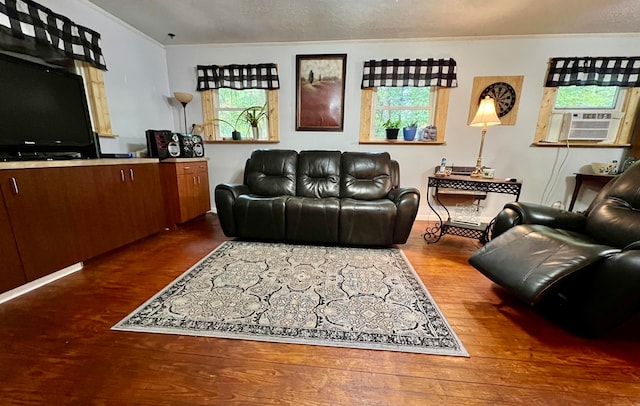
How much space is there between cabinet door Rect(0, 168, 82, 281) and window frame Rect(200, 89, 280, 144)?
1.95 meters

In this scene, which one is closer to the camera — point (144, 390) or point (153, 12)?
point (144, 390)

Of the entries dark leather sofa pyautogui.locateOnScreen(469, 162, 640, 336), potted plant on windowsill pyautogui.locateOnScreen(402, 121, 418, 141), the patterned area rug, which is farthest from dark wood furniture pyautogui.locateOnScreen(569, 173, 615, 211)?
the patterned area rug

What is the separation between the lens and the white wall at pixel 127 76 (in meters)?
2.39

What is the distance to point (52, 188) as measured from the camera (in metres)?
1.67

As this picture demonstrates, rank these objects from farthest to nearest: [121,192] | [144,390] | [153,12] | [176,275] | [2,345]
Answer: [153,12] → [121,192] → [176,275] → [2,345] → [144,390]

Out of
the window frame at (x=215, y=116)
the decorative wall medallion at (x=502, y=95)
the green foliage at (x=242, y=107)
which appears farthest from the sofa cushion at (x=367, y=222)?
the decorative wall medallion at (x=502, y=95)

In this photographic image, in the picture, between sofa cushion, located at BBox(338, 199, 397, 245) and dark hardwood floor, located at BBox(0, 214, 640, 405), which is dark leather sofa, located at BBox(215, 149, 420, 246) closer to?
sofa cushion, located at BBox(338, 199, 397, 245)

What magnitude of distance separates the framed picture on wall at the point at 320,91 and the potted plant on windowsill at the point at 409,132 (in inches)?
33.2

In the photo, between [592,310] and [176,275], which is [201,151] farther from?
[592,310]

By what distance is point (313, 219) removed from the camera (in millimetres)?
2359

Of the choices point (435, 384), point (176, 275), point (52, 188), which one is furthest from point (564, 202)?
point (52, 188)

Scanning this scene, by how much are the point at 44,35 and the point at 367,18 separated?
2.87 metres

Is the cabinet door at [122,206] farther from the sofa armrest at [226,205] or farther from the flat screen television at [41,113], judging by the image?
the sofa armrest at [226,205]

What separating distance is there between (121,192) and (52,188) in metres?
0.52
